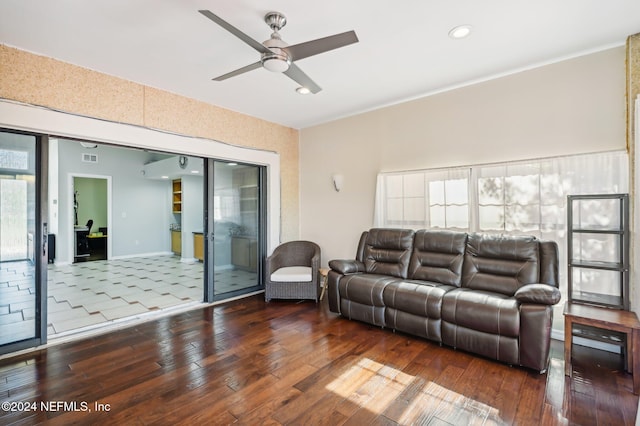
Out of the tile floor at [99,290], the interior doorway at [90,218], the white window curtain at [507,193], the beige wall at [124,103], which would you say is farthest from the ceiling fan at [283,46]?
the interior doorway at [90,218]

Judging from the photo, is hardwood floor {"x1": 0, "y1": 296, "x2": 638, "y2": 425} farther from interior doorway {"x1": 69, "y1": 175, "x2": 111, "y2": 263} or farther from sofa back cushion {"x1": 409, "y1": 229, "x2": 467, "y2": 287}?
interior doorway {"x1": 69, "y1": 175, "x2": 111, "y2": 263}

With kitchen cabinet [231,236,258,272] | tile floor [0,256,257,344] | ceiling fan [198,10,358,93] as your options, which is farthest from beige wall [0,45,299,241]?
ceiling fan [198,10,358,93]

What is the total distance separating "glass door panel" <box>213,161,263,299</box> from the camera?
4500 mm

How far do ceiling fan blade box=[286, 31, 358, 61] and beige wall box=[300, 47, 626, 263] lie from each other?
2.29m

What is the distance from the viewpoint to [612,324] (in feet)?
7.44

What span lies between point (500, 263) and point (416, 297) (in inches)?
36.7

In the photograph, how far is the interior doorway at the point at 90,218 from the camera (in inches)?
320

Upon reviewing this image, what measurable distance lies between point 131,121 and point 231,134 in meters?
1.35

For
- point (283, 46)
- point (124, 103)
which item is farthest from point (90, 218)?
point (283, 46)

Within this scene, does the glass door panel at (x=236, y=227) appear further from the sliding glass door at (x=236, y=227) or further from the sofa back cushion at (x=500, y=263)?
the sofa back cushion at (x=500, y=263)

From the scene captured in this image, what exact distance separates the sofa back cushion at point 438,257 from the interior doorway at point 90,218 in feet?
27.0

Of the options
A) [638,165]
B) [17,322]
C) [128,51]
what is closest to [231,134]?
[128,51]

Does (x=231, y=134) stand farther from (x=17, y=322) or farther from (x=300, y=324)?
(x=17, y=322)

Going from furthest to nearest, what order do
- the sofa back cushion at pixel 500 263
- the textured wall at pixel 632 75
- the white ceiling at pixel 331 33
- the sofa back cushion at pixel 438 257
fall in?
the sofa back cushion at pixel 438 257
the sofa back cushion at pixel 500 263
the textured wall at pixel 632 75
the white ceiling at pixel 331 33
